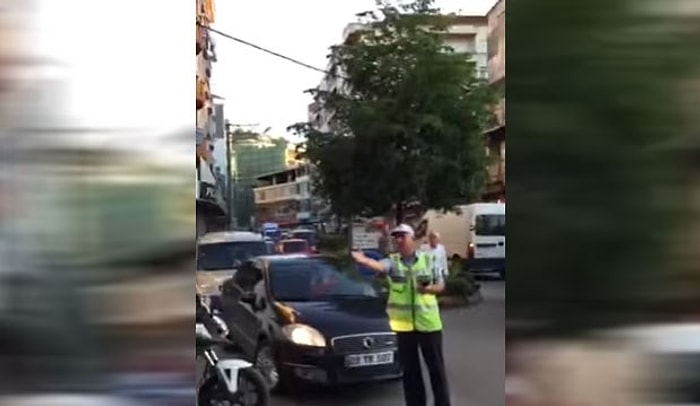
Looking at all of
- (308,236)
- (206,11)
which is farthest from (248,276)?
(206,11)

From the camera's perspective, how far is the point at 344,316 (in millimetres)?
2123

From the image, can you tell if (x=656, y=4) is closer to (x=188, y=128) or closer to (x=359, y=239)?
(x=188, y=128)

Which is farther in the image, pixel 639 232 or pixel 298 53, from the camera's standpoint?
pixel 298 53

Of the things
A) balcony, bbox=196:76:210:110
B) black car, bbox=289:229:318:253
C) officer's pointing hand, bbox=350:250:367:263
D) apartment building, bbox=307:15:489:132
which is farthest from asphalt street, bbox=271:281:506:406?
balcony, bbox=196:76:210:110

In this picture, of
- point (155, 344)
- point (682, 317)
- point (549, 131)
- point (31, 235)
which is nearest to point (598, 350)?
point (682, 317)

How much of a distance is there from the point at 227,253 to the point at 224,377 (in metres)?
0.28

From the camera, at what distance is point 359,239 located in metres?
1.91

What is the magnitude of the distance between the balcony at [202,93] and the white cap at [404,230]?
1.94ft

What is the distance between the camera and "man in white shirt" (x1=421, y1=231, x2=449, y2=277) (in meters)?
1.90

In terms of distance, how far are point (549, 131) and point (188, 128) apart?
0.53m

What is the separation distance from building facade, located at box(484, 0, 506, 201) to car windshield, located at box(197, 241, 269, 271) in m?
0.57

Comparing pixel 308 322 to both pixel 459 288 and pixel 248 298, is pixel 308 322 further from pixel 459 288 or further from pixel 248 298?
pixel 459 288

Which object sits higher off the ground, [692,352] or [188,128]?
[188,128]

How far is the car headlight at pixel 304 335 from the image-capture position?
2.21 metres
